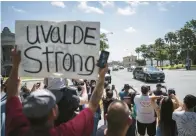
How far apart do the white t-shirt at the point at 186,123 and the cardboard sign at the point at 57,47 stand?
A: 147 centimetres

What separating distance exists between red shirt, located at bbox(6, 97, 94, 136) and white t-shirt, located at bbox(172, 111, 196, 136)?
Answer: 1.84 m

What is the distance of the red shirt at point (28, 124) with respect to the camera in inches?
74.6

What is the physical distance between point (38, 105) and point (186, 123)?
90.9 inches

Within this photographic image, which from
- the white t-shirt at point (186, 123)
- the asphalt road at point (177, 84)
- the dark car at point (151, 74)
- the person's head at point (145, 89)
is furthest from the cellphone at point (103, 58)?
the dark car at point (151, 74)

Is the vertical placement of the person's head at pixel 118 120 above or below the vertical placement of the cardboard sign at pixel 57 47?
below

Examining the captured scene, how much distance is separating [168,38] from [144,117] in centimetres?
9191

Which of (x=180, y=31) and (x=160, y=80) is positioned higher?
(x=180, y=31)

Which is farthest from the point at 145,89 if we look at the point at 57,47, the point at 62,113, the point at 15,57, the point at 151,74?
the point at 151,74

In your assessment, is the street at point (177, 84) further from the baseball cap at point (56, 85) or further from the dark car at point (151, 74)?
the baseball cap at point (56, 85)

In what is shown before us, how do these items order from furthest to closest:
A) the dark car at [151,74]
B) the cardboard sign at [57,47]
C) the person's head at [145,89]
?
the dark car at [151,74] < the person's head at [145,89] < the cardboard sign at [57,47]

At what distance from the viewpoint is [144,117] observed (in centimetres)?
545

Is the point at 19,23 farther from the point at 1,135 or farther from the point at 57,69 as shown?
the point at 1,135

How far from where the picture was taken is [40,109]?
1.79 m

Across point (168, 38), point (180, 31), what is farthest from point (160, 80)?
point (168, 38)
